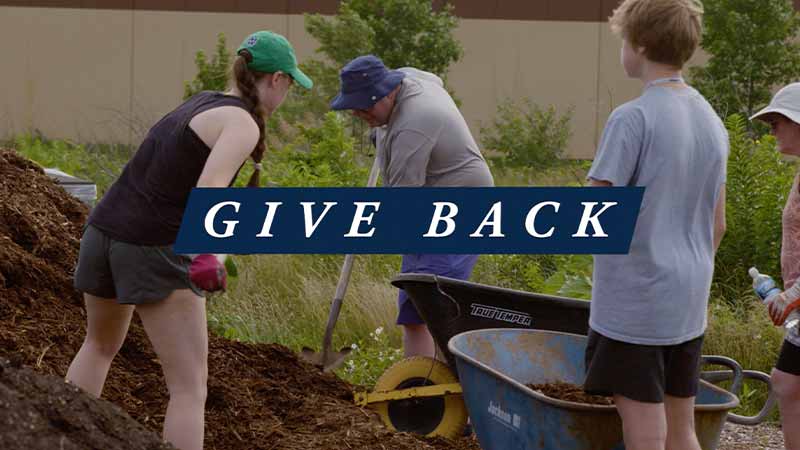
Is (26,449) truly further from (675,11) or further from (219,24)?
(219,24)

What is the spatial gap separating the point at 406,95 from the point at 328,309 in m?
2.20

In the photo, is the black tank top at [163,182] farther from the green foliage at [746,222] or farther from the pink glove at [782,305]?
the green foliage at [746,222]

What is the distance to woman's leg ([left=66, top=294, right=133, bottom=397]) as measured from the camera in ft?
14.6

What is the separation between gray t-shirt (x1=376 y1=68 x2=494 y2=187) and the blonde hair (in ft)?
6.90

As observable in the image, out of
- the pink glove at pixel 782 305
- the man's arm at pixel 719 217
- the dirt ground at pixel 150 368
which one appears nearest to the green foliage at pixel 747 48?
the dirt ground at pixel 150 368

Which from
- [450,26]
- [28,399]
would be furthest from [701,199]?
[450,26]

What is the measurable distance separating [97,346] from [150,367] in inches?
56.3

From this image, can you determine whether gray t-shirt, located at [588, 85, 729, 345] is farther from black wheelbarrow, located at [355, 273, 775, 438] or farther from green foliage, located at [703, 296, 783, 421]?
green foliage, located at [703, 296, 783, 421]

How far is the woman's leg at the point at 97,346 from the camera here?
444 cm

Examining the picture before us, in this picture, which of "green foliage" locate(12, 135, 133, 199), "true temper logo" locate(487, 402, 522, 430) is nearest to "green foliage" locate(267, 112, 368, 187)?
"green foliage" locate(12, 135, 133, 199)

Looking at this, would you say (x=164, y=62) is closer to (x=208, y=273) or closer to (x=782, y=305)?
(x=782, y=305)

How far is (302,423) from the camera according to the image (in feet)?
19.4

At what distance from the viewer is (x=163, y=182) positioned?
424 centimetres

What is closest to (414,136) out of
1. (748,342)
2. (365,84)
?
(365,84)
